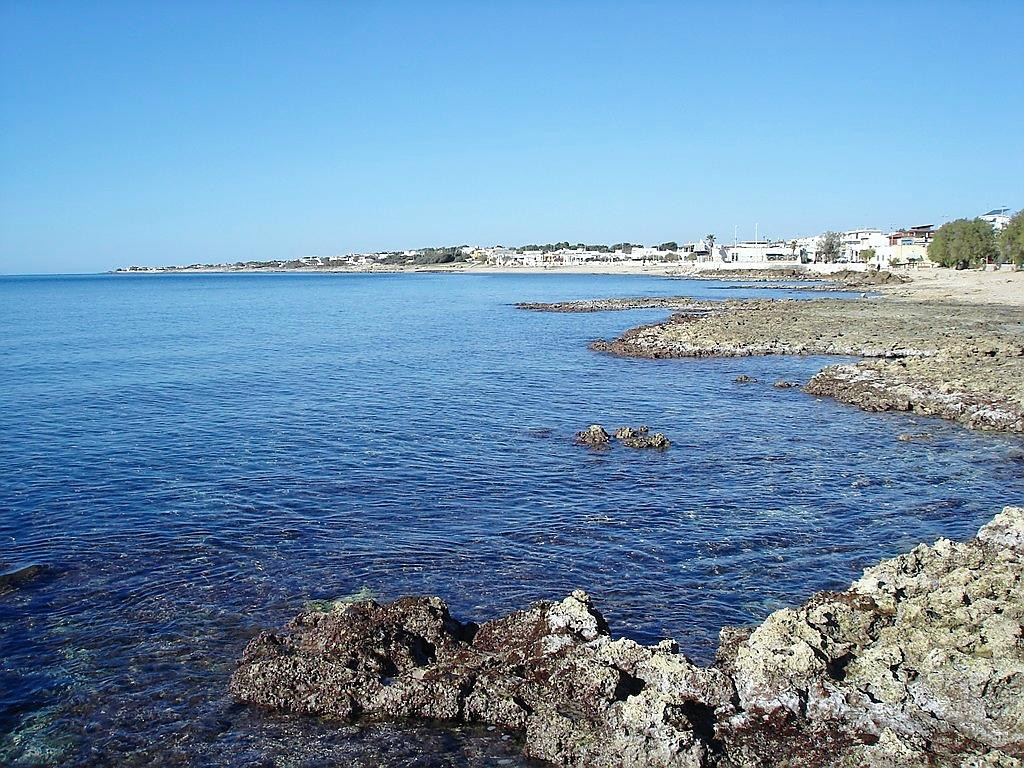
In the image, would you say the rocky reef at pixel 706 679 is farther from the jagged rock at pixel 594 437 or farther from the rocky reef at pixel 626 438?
the jagged rock at pixel 594 437

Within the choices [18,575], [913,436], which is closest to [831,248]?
[913,436]

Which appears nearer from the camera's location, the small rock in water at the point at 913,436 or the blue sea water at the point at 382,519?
the blue sea water at the point at 382,519

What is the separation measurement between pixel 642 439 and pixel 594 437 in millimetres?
1433

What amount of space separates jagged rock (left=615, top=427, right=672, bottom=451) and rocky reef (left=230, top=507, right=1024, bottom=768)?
12.0m

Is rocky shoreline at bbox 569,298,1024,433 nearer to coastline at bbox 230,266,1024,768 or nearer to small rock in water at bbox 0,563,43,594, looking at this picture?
coastline at bbox 230,266,1024,768

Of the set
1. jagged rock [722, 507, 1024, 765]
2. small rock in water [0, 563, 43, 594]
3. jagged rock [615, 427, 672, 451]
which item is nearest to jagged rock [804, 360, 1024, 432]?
jagged rock [615, 427, 672, 451]

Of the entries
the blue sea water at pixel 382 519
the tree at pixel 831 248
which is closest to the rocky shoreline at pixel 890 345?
the blue sea water at pixel 382 519

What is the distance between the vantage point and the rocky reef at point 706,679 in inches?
340

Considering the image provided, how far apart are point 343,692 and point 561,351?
41.3 m

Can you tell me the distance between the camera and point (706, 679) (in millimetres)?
9648

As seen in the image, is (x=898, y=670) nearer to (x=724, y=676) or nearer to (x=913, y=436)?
(x=724, y=676)

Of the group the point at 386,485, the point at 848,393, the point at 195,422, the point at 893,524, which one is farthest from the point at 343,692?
the point at 848,393

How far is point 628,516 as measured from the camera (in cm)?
1756

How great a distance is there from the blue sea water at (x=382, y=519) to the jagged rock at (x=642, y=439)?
1.56ft
